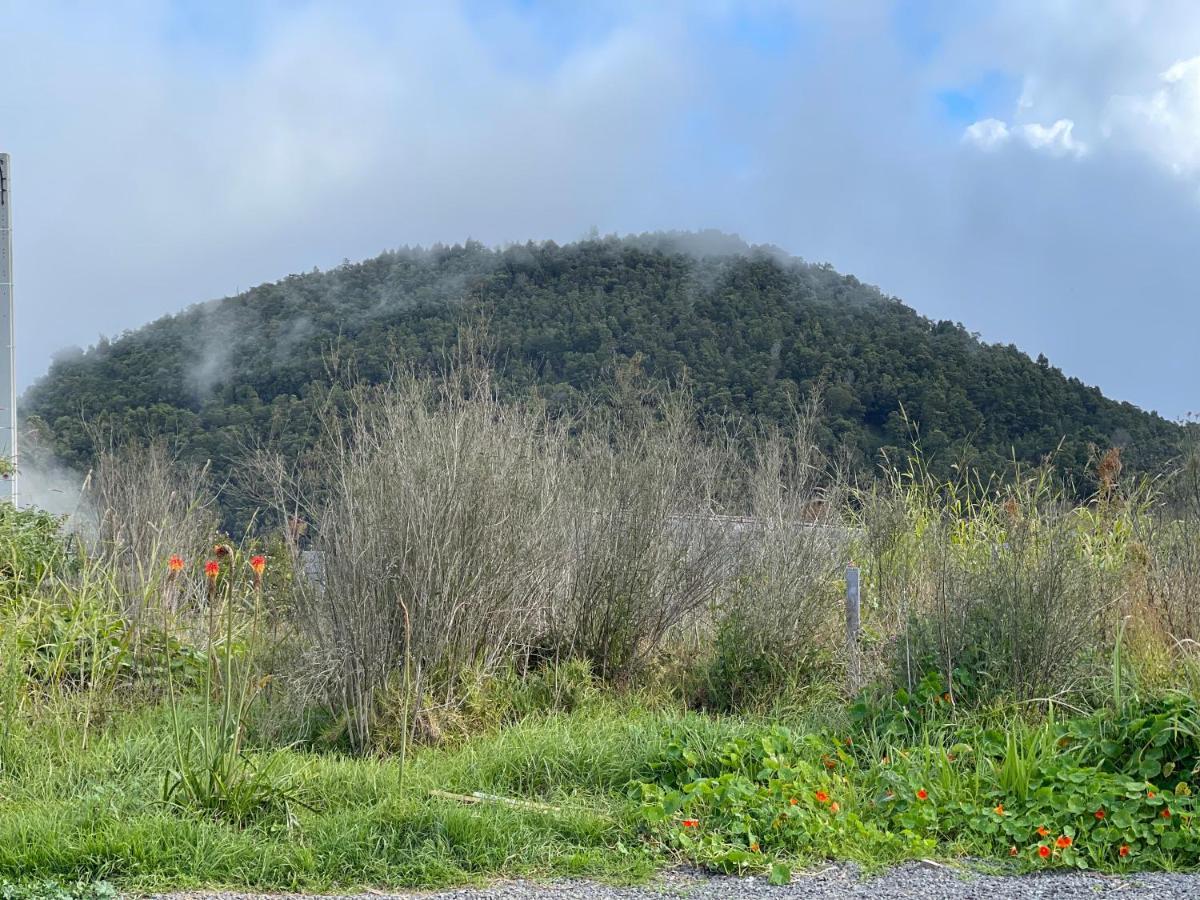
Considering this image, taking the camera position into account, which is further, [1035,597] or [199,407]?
[199,407]

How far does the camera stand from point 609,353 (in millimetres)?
17062

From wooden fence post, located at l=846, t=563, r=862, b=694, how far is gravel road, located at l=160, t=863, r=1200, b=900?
2320 millimetres

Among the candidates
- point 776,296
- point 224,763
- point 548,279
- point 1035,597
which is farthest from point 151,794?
point 776,296

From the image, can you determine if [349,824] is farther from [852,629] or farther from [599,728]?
[852,629]

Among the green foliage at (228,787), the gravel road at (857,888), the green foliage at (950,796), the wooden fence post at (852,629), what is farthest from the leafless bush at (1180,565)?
the green foliage at (228,787)

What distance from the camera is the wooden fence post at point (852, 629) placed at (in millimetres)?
6898

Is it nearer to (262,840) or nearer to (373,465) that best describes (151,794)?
(262,840)

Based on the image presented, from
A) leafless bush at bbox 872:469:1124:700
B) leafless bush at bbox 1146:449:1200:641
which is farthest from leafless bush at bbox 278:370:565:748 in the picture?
leafless bush at bbox 1146:449:1200:641

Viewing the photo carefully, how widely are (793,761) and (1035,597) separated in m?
1.81

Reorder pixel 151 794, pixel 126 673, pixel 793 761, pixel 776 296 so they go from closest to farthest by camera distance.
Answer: pixel 151 794
pixel 793 761
pixel 126 673
pixel 776 296

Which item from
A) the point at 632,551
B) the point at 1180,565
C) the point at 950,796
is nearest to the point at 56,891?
the point at 950,796

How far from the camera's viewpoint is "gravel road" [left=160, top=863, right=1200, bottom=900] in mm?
4223

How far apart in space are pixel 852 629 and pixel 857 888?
270 centimetres

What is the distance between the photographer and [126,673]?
270 inches
